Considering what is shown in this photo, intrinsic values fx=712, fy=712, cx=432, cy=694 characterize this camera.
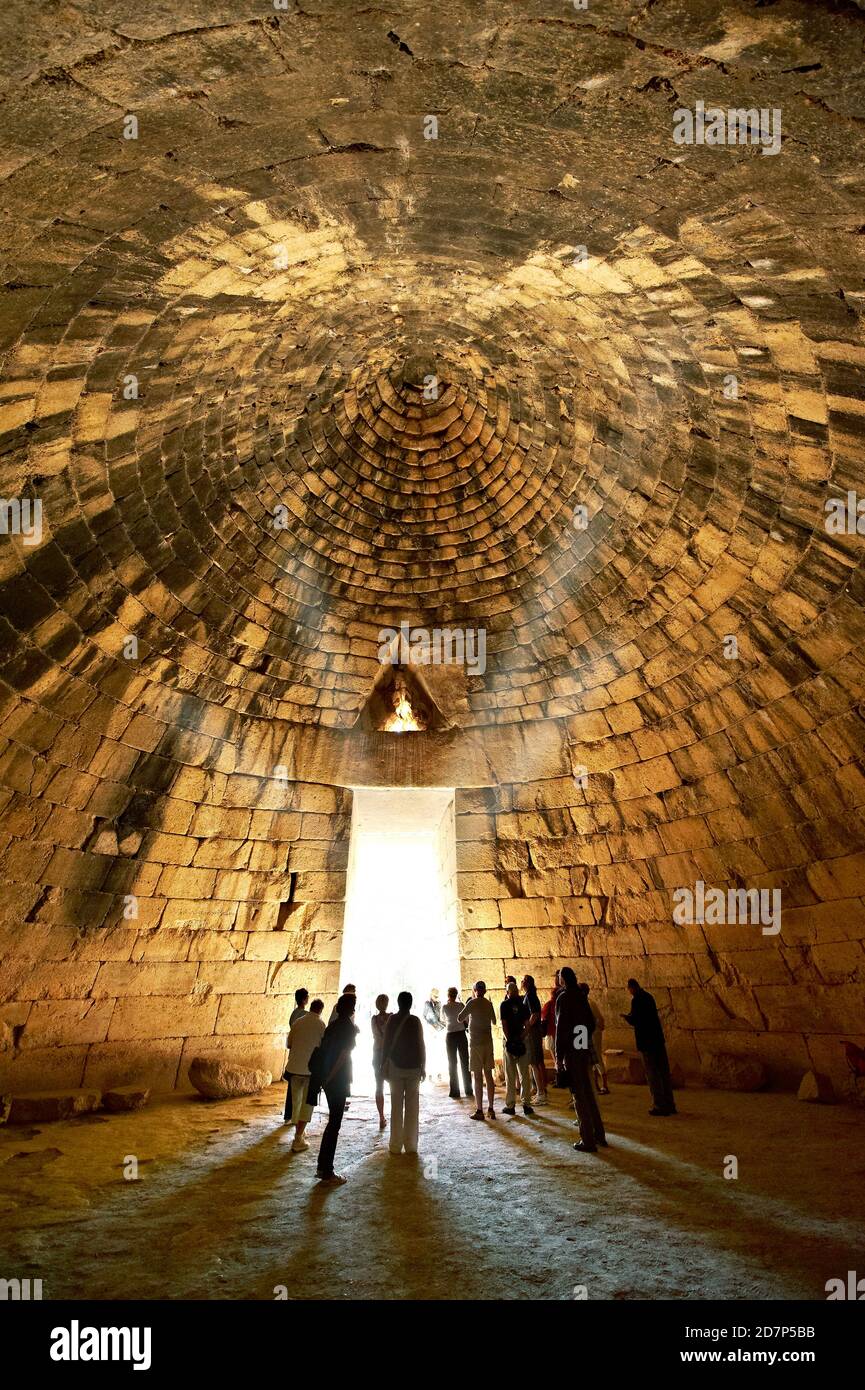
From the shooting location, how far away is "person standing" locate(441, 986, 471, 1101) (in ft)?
25.2

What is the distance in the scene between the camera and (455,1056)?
8.01 m

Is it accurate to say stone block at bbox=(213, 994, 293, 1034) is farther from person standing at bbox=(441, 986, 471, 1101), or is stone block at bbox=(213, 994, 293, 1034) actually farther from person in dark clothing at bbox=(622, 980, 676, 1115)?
person in dark clothing at bbox=(622, 980, 676, 1115)

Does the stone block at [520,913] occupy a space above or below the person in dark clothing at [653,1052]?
above

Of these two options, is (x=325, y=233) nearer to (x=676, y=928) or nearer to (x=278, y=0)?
(x=278, y=0)

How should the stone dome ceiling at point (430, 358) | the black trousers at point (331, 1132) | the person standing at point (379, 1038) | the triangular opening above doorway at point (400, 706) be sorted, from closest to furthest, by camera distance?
the stone dome ceiling at point (430, 358) → the black trousers at point (331, 1132) → the person standing at point (379, 1038) → the triangular opening above doorway at point (400, 706)

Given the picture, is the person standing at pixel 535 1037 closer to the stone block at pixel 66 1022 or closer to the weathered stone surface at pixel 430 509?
the weathered stone surface at pixel 430 509

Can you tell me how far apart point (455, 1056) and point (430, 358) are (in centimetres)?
783

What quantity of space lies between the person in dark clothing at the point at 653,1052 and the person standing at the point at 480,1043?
1.37 meters

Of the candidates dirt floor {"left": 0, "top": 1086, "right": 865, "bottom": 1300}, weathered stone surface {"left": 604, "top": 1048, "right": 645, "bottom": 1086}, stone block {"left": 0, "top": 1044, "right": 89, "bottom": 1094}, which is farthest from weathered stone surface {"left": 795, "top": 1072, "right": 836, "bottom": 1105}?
stone block {"left": 0, "top": 1044, "right": 89, "bottom": 1094}

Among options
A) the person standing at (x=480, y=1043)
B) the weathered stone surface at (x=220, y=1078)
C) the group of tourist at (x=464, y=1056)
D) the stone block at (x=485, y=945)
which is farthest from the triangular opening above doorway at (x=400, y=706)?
the weathered stone surface at (x=220, y=1078)

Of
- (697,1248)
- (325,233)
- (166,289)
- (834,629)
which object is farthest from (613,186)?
(697,1248)

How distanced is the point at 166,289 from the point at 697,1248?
611 cm

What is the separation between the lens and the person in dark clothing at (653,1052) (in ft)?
21.5

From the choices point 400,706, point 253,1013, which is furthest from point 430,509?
point 253,1013
